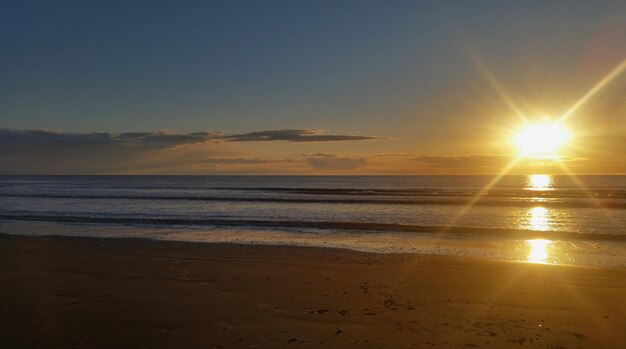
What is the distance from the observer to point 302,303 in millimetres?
8109

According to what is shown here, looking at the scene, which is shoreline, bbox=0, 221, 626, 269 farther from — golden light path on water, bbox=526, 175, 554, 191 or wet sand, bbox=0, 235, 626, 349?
golden light path on water, bbox=526, 175, 554, 191

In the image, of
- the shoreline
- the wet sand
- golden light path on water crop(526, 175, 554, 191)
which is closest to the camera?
the wet sand

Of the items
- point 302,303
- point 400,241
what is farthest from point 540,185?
point 302,303

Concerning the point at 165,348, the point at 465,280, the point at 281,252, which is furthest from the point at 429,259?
the point at 165,348

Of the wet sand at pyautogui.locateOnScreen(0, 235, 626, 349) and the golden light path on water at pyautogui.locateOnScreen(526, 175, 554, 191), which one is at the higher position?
the wet sand at pyautogui.locateOnScreen(0, 235, 626, 349)

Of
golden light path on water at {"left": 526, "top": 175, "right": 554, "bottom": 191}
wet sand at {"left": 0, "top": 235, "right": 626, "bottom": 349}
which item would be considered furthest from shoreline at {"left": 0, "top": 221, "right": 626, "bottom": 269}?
golden light path on water at {"left": 526, "top": 175, "right": 554, "bottom": 191}

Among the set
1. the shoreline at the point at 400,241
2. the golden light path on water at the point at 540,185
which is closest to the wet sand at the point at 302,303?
the shoreline at the point at 400,241

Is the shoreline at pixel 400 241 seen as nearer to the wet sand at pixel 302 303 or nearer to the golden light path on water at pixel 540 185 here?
the wet sand at pixel 302 303

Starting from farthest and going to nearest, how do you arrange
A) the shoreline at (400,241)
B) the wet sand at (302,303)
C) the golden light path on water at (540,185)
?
the golden light path on water at (540,185), the shoreline at (400,241), the wet sand at (302,303)

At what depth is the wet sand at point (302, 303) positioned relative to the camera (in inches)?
251

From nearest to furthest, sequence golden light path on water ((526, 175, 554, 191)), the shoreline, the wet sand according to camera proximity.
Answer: the wet sand
the shoreline
golden light path on water ((526, 175, 554, 191))

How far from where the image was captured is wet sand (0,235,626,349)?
639cm

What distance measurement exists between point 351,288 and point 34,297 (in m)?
5.62

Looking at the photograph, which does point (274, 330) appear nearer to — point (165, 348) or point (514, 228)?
point (165, 348)
